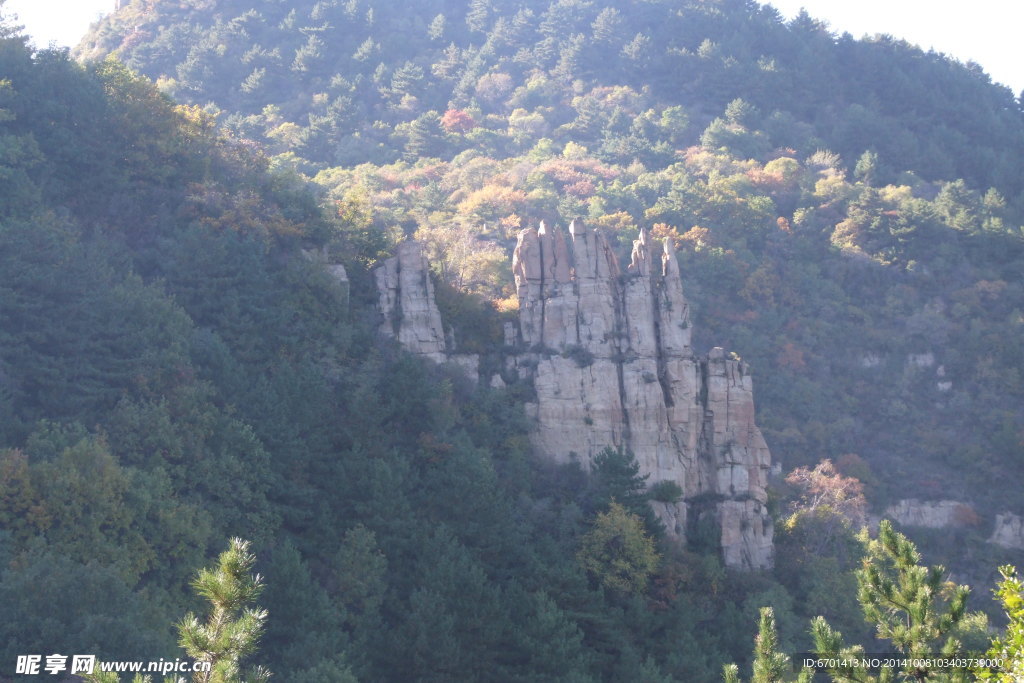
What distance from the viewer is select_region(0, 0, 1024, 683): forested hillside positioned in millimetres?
30500

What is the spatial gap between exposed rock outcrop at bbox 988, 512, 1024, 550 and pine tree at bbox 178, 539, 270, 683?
46.6m

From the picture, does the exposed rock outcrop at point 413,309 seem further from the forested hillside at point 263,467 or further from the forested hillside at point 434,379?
the forested hillside at point 434,379

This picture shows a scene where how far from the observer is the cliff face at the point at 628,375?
41.3 metres

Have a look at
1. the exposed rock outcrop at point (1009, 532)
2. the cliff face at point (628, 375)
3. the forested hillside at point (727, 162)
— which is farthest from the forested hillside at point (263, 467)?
the exposed rock outcrop at point (1009, 532)

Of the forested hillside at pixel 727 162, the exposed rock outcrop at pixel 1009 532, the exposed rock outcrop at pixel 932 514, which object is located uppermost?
the forested hillside at pixel 727 162

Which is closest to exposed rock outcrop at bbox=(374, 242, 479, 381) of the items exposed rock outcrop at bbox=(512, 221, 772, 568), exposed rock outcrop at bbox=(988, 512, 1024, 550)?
exposed rock outcrop at bbox=(512, 221, 772, 568)

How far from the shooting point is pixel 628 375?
1651 inches

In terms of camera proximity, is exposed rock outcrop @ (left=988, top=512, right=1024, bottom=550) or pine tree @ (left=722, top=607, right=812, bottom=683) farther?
exposed rock outcrop @ (left=988, top=512, right=1024, bottom=550)

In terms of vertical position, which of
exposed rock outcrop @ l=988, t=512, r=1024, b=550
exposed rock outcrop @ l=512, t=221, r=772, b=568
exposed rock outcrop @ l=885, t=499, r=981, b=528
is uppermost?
exposed rock outcrop @ l=512, t=221, r=772, b=568

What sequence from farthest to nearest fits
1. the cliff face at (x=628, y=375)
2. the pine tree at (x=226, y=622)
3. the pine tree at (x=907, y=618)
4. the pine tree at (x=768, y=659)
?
the cliff face at (x=628, y=375), the pine tree at (x=768, y=659), the pine tree at (x=907, y=618), the pine tree at (x=226, y=622)

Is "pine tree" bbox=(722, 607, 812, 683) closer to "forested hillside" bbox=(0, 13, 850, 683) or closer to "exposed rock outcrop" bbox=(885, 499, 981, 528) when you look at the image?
"forested hillside" bbox=(0, 13, 850, 683)

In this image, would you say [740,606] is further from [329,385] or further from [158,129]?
[158,129]

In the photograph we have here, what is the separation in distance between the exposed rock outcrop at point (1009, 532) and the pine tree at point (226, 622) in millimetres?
46570

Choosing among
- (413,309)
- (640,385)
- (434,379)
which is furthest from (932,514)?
(413,309)
